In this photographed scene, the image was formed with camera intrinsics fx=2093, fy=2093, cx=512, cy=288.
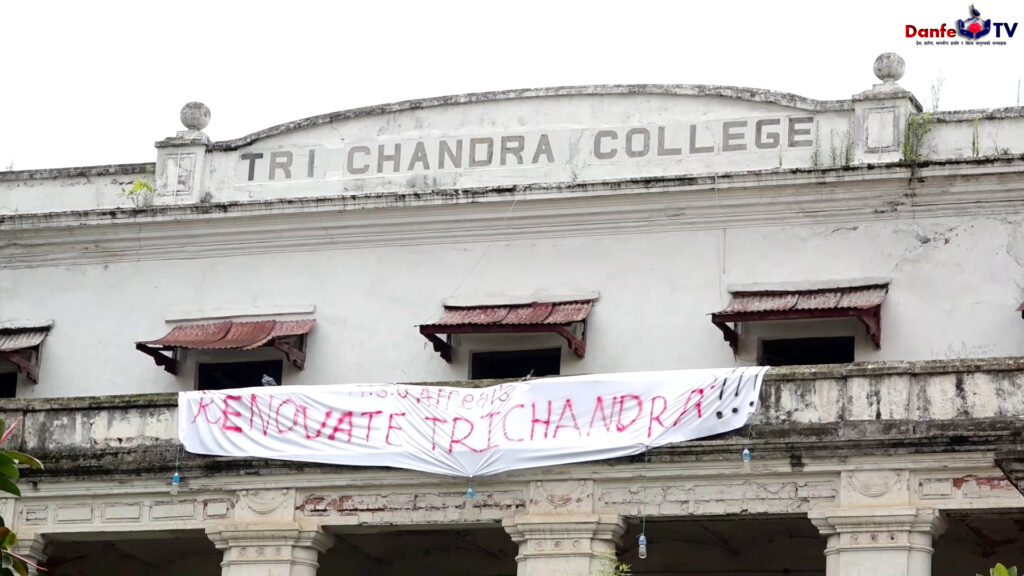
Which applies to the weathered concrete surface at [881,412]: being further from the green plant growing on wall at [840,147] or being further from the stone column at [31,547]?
the green plant growing on wall at [840,147]

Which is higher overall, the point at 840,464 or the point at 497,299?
the point at 497,299

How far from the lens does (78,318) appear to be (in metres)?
28.1

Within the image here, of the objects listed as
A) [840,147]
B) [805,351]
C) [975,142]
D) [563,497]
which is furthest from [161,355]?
[975,142]

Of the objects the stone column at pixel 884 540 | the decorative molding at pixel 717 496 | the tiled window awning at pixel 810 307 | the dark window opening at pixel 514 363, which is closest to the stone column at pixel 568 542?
the decorative molding at pixel 717 496

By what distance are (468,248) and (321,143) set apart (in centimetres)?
270

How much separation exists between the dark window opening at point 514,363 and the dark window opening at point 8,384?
6432mm

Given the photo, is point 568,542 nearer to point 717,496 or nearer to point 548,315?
point 717,496

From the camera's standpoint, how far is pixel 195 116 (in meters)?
28.8

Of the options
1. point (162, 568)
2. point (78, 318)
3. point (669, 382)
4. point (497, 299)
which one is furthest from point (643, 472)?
point (78, 318)

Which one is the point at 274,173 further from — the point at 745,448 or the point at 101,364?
the point at 745,448

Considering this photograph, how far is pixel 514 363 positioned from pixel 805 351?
12.2 ft

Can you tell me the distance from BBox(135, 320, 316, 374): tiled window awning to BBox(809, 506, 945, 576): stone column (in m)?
8.34

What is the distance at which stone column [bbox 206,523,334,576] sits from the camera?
22.7 meters

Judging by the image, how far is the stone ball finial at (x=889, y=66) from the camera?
85.4 ft
